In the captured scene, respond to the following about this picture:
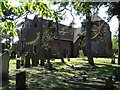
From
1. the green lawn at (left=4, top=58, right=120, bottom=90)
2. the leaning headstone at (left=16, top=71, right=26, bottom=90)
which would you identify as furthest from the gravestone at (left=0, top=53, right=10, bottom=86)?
the leaning headstone at (left=16, top=71, right=26, bottom=90)

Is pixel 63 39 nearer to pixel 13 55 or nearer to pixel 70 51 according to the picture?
pixel 70 51

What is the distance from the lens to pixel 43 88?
5906mm

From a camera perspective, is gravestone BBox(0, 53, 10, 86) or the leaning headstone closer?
the leaning headstone

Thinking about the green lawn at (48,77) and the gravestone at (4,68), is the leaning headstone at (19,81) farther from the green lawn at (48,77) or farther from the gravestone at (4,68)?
the gravestone at (4,68)

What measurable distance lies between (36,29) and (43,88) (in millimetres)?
24745

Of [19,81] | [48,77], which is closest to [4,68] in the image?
[48,77]

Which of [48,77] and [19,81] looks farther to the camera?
[48,77]

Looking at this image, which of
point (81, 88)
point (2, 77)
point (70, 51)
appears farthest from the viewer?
point (70, 51)

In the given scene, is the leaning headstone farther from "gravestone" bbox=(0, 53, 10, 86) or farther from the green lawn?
"gravestone" bbox=(0, 53, 10, 86)

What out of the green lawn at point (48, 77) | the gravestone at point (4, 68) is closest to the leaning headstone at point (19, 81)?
the green lawn at point (48, 77)

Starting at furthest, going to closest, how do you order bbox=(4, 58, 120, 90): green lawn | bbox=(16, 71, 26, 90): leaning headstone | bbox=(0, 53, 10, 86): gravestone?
bbox=(0, 53, 10, 86): gravestone < bbox=(4, 58, 120, 90): green lawn < bbox=(16, 71, 26, 90): leaning headstone

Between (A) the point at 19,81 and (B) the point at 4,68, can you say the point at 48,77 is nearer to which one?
(B) the point at 4,68

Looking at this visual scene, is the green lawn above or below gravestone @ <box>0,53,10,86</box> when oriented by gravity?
below

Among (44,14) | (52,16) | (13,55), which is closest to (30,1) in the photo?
(44,14)
